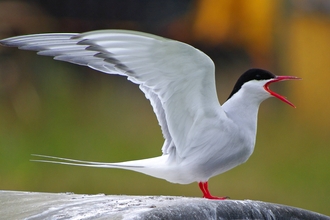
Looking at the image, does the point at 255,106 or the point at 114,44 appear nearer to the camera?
the point at 114,44

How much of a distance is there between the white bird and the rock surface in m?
0.16

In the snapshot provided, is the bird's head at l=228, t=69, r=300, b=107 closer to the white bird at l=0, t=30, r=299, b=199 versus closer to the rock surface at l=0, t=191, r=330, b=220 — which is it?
the white bird at l=0, t=30, r=299, b=199

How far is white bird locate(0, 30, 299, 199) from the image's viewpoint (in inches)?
70.2

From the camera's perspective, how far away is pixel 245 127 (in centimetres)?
198

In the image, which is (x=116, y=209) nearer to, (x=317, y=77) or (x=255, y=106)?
(x=255, y=106)

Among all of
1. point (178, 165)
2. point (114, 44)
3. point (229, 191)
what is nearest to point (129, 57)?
point (114, 44)

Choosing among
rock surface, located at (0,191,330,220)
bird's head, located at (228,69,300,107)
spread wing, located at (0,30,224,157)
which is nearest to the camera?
rock surface, located at (0,191,330,220)

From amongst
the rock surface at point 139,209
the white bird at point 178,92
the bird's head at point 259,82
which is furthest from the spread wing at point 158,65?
the rock surface at point 139,209

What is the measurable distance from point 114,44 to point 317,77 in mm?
3446

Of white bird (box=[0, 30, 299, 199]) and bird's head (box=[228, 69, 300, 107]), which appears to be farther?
bird's head (box=[228, 69, 300, 107])

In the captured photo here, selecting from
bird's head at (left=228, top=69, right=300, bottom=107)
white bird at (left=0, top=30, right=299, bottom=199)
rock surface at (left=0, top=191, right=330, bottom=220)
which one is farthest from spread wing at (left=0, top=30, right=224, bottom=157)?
rock surface at (left=0, top=191, right=330, bottom=220)

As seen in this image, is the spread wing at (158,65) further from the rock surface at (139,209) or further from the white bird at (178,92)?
the rock surface at (139,209)

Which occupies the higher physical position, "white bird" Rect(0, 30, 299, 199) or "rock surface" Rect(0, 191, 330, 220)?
"white bird" Rect(0, 30, 299, 199)

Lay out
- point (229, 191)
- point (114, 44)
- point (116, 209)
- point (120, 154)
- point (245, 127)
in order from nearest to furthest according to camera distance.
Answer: point (116, 209) < point (114, 44) < point (245, 127) < point (229, 191) < point (120, 154)
